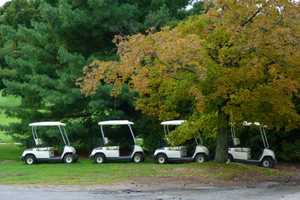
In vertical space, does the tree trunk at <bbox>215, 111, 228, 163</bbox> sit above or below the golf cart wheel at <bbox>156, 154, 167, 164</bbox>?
above

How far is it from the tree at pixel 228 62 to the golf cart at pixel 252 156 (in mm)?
4004

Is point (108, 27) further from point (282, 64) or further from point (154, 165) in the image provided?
point (282, 64)

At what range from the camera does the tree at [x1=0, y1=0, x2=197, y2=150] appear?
31484 millimetres

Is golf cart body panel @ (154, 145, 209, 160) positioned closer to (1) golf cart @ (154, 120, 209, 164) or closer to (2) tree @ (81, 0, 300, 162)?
(1) golf cart @ (154, 120, 209, 164)

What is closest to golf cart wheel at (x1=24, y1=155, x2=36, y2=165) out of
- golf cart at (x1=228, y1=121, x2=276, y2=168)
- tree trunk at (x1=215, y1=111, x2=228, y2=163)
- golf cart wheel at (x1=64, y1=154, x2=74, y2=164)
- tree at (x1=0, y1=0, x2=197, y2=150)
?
golf cart wheel at (x1=64, y1=154, x2=74, y2=164)

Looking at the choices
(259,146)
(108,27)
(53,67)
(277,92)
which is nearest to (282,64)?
(277,92)

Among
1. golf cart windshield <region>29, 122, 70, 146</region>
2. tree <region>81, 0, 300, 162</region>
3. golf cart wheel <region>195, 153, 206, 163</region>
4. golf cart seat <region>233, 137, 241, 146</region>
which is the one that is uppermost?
tree <region>81, 0, 300, 162</region>

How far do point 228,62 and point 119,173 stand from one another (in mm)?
5727

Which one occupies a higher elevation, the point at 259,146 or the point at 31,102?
the point at 31,102

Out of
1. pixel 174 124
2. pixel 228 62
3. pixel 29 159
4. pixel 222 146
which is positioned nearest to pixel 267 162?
pixel 222 146

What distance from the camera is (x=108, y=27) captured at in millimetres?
32219

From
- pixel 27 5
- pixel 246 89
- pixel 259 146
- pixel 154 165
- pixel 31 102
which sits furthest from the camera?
pixel 27 5

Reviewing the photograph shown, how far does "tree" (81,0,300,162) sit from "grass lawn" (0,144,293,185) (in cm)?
210

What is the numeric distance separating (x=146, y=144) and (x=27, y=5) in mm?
35187
